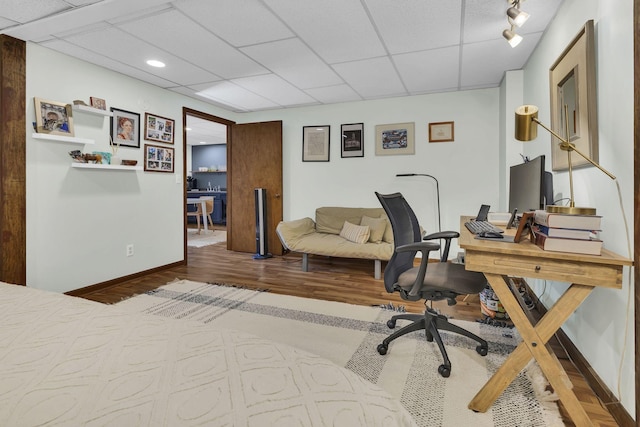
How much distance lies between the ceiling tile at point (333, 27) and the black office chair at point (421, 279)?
1.43 meters

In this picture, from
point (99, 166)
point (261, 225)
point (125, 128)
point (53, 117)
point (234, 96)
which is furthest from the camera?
point (261, 225)

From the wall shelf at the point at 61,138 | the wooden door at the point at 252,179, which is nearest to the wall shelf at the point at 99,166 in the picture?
the wall shelf at the point at 61,138

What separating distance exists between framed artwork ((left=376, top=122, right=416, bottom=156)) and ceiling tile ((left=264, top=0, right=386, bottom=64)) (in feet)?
5.09

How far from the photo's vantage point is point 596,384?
64.9 inches

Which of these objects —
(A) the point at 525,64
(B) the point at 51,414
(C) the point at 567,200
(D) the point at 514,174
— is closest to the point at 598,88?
(C) the point at 567,200

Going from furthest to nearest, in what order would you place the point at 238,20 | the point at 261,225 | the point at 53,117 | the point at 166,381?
the point at 261,225
the point at 53,117
the point at 238,20
the point at 166,381

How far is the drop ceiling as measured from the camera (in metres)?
2.32

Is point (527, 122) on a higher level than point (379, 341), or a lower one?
higher

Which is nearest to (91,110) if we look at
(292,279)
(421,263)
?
(292,279)

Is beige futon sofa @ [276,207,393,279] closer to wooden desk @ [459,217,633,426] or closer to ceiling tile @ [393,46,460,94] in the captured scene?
ceiling tile @ [393,46,460,94]

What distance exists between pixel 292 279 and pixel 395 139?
7.93 ft

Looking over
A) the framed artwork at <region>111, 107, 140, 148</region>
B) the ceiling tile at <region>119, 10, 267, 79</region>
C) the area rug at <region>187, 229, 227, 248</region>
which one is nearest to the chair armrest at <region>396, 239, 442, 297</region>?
the ceiling tile at <region>119, 10, 267, 79</region>

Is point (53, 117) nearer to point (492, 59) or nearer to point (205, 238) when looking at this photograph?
point (205, 238)

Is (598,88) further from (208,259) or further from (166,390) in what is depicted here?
(208,259)
